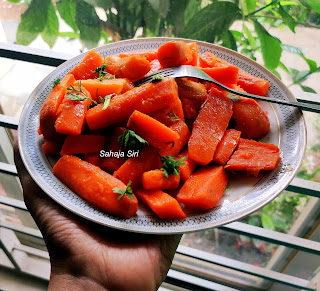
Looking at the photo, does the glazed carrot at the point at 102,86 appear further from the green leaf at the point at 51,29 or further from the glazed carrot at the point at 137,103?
the green leaf at the point at 51,29

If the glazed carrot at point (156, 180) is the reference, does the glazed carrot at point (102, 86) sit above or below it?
above

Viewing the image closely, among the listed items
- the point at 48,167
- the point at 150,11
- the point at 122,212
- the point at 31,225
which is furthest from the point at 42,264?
the point at 150,11

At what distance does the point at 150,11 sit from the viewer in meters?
1.61

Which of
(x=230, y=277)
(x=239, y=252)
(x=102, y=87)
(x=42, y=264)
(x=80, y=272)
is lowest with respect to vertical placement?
(x=42, y=264)

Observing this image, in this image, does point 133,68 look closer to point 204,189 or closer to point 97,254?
point 204,189

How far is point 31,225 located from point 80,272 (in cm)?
164

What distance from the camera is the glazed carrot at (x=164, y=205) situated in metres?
1.03

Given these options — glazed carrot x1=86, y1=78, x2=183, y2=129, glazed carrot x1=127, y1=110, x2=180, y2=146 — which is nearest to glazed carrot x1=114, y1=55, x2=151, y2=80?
glazed carrot x1=86, y1=78, x2=183, y2=129

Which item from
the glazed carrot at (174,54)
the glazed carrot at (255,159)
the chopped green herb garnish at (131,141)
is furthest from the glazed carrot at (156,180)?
the glazed carrot at (174,54)

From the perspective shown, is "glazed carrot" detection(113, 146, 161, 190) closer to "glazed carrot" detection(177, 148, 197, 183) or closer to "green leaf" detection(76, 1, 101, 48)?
"glazed carrot" detection(177, 148, 197, 183)

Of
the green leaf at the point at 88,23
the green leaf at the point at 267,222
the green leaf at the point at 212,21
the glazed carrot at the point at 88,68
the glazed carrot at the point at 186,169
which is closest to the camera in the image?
the glazed carrot at the point at 186,169

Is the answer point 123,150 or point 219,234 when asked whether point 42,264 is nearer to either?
point 219,234

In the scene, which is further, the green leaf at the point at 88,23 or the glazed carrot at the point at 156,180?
the green leaf at the point at 88,23

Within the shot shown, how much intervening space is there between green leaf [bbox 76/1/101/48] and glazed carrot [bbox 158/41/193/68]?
528 mm
